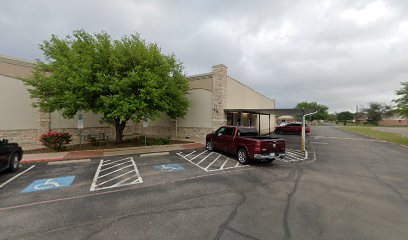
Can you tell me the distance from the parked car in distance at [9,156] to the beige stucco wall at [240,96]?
53.1 feet

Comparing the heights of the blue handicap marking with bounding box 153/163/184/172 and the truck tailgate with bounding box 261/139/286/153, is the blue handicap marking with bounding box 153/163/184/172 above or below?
below

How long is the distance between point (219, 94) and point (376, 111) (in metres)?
94.4

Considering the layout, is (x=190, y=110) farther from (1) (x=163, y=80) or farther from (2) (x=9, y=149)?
(2) (x=9, y=149)

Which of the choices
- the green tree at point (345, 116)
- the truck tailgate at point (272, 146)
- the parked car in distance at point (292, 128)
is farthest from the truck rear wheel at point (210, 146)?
the green tree at point (345, 116)

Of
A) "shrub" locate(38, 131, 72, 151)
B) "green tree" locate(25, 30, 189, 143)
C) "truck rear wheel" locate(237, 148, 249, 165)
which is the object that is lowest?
"truck rear wheel" locate(237, 148, 249, 165)

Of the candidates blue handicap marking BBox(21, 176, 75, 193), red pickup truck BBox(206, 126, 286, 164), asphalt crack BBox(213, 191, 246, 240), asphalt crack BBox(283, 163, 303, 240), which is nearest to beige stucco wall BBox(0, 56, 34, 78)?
blue handicap marking BBox(21, 176, 75, 193)

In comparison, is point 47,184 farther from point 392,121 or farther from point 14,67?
point 392,121

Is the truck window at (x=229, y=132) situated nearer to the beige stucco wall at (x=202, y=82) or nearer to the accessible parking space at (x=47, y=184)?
the accessible parking space at (x=47, y=184)

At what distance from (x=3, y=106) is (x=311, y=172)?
2224 cm

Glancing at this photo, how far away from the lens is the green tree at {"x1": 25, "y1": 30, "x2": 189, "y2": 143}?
39.5ft

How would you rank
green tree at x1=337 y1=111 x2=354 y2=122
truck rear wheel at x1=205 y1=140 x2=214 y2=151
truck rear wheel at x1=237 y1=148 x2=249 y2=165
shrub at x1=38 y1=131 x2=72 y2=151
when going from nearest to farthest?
truck rear wheel at x1=237 y1=148 x2=249 y2=165 < shrub at x1=38 y1=131 x2=72 y2=151 < truck rear wheel at x1=205 y1=140 x2=214 y2=151 < green tree at x1=337 y1=111 x2=354 y2=122

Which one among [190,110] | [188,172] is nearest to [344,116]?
[190,110]

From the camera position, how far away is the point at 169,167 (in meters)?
9.31

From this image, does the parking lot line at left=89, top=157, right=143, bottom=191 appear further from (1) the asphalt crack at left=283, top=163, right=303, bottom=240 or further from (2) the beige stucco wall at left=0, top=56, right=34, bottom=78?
(2) the beige stucco wall at left=0, top=56, right=34, bottom=78
